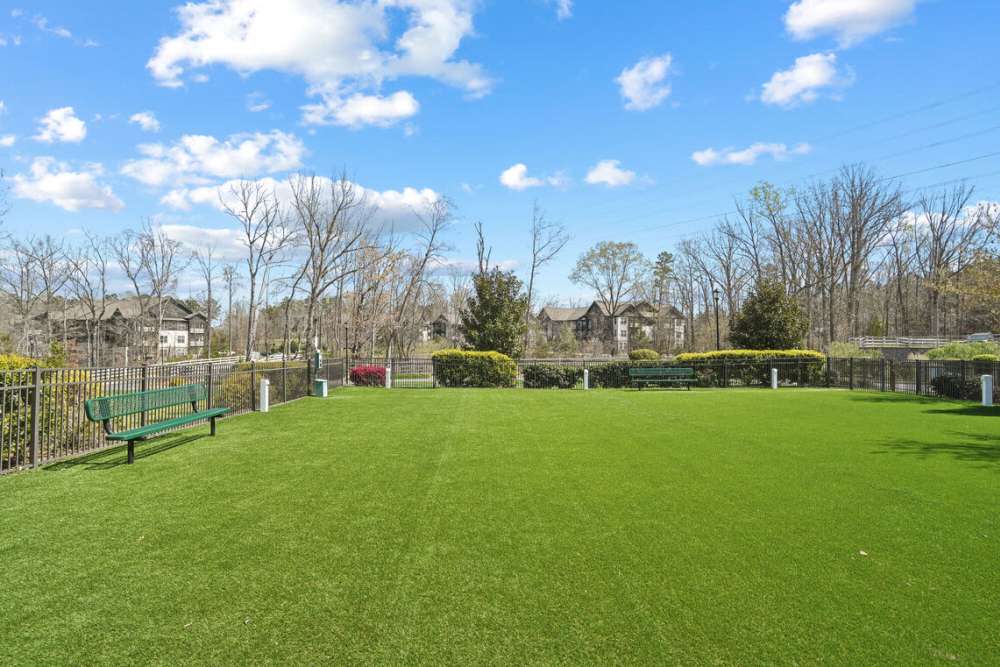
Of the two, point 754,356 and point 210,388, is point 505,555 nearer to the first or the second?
point 210,388

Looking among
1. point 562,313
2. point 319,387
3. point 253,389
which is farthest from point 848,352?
point 562,313

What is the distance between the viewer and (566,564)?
13.7 ft

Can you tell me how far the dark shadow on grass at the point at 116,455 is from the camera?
7.32 meters

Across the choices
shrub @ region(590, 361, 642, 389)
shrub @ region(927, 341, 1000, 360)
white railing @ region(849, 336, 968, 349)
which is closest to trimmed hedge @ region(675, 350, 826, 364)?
shrub @ region(590, 361, 642, 389)

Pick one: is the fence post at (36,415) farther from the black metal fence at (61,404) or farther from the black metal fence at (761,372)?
the black metal fence at (761,372)

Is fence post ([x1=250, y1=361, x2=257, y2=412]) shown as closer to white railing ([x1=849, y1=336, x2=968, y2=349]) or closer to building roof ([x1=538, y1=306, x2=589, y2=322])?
white railing ([x1=849, y1=336, x2=968, y2=349])

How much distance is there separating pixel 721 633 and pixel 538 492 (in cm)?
315

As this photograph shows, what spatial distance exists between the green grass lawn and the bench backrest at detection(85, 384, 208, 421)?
0.71m

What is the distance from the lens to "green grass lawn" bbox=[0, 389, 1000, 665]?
309 centimetres

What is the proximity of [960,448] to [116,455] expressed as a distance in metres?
13.5

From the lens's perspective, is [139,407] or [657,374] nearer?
[139,407]

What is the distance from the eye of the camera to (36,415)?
709 cm

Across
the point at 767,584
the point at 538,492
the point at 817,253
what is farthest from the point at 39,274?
the point at 817,253

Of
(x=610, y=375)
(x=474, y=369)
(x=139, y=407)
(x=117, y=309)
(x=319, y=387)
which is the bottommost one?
(x=319, y=387)
